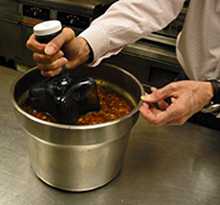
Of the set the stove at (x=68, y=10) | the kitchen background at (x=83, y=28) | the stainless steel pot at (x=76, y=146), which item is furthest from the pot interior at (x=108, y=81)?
the stove at (x=68, y=10)

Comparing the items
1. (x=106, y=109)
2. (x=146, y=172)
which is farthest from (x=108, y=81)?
(x=146, y=172)

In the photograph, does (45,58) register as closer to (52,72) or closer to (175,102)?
(52,72)

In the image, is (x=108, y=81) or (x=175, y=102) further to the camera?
(x=108, y=81)

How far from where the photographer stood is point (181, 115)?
2.17 feet

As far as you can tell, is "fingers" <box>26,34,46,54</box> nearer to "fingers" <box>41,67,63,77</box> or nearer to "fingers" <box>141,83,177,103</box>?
"fingers" <box>41,67,63,77</box>

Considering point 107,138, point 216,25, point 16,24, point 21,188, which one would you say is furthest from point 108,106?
point 16,24

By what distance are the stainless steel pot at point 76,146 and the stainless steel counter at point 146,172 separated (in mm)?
27

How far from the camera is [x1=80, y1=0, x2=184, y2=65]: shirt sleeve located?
2.71 feet

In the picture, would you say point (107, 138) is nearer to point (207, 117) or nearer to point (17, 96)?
point (17, 96)

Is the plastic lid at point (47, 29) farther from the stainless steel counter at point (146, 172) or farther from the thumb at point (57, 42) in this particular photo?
the stainless steel counter at point (146, 172)

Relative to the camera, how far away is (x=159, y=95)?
26.0 inches

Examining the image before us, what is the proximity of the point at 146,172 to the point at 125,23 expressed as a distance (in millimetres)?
378

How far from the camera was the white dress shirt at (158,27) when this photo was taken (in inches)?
32.9

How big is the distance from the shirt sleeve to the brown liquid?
103 mm
